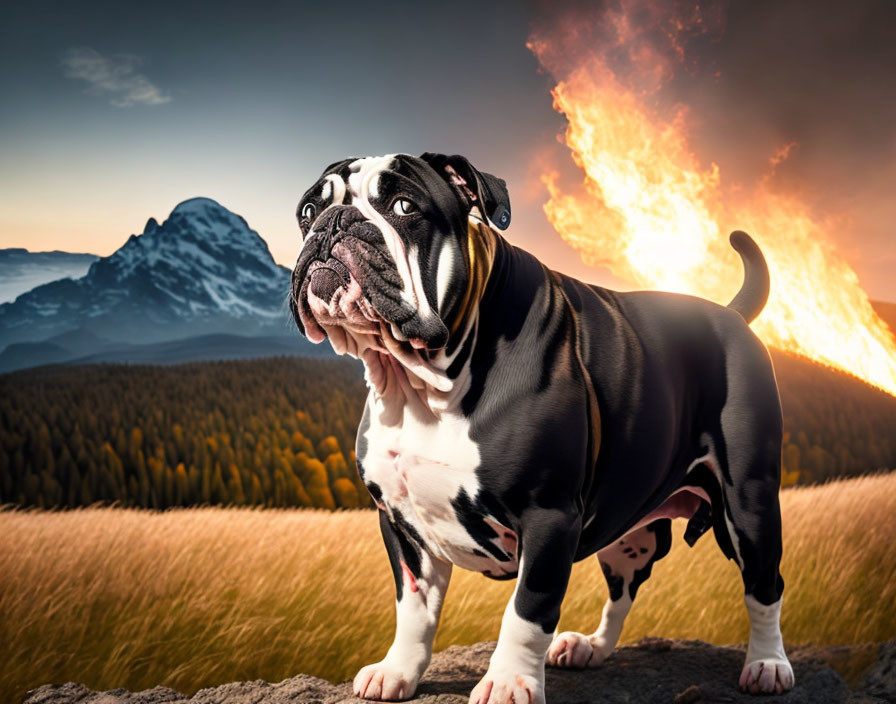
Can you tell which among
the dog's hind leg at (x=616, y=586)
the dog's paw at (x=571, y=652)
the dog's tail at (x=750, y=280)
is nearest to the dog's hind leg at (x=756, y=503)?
the dog's hind leg at (x=616, y=586)

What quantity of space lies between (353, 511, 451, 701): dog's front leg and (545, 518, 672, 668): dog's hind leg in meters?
0.93

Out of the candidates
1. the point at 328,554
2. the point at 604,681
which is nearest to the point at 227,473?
the point at 328,554

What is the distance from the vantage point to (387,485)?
338cm

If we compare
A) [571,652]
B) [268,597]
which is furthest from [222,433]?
[571,652]

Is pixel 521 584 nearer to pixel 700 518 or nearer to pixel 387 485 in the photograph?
pixel 387 485

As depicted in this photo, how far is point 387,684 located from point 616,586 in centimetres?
133

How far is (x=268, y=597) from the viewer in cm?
501

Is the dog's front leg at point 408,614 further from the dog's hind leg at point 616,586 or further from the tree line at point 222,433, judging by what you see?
the tree line at point 222,433

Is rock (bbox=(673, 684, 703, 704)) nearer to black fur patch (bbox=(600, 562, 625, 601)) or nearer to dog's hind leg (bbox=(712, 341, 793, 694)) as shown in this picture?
dog's hind leg (bbox=(712, 341, 793, 694))

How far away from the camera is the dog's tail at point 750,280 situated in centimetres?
449

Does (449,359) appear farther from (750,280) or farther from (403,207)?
(750,280)

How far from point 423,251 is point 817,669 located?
296cm

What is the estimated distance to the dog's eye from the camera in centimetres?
310

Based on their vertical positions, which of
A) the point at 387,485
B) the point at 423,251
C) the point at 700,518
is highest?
the point at 423,251
